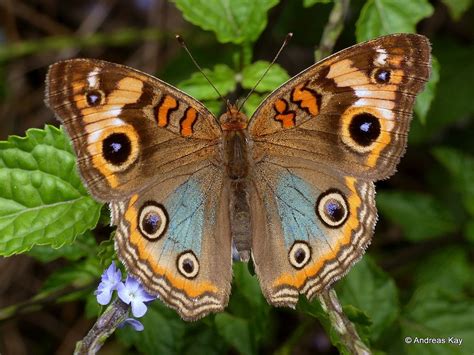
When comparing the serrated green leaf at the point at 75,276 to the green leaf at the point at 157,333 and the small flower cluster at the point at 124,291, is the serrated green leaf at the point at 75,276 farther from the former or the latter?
the small flower cluster at the point at 124,291

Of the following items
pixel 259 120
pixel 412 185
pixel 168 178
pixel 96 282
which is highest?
pixel 259 120

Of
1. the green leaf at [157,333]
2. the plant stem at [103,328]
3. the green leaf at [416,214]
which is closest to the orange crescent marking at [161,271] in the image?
the plant stem at [103,328]

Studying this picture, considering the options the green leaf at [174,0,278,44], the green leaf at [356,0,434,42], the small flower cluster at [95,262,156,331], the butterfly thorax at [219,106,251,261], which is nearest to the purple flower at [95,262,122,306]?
the small flower cluster at [95,262,156,331]

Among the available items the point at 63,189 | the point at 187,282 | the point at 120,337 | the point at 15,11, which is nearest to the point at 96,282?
the point at 120,337

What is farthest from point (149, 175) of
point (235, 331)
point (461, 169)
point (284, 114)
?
point (461, 169)

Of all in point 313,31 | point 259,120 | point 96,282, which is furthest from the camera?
point 313,31

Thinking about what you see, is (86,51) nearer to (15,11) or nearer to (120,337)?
(15,11)

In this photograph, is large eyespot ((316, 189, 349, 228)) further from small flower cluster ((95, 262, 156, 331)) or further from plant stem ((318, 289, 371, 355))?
small flower cluster ((95, 262, 156, 331))
